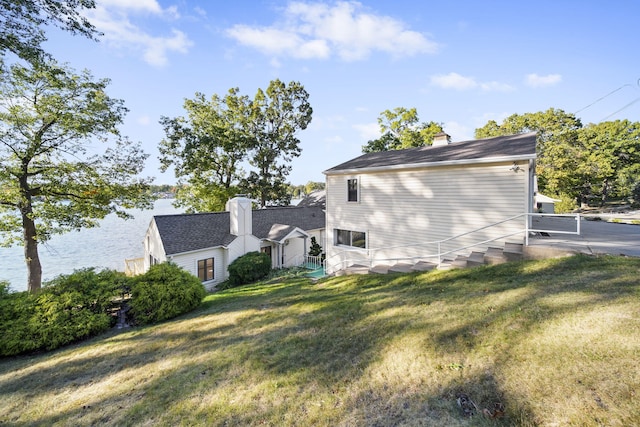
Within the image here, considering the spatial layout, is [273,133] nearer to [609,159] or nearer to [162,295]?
[162,295]

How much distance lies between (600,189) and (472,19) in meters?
46.8

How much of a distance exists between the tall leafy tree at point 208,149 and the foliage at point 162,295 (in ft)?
59.7

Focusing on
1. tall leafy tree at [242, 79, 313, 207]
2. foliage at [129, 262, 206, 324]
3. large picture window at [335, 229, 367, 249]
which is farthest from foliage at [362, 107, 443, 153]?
foliage at [129, 262, 206, 324]

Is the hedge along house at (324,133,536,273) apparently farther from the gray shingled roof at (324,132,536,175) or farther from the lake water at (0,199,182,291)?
the lake water at (0,199,182,291)

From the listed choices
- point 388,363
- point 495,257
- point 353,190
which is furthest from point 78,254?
point 495,257

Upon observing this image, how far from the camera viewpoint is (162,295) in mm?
9266

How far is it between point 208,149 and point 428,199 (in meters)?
22.3

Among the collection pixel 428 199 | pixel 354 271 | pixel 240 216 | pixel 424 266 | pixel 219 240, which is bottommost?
pixel 354 271

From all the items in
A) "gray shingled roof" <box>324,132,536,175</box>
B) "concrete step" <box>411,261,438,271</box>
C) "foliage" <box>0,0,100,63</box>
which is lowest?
"concrete step" <box>411,261,438,271</box>

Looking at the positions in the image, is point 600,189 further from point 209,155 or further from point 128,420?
point 128,420

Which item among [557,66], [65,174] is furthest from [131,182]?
[557,66]

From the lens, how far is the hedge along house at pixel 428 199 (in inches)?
370

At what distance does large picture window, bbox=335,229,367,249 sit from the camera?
13531mm

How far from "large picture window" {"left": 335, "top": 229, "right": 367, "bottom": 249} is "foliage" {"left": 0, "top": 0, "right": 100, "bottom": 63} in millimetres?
12251
